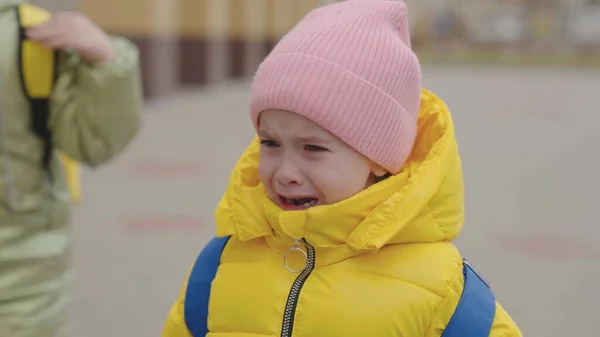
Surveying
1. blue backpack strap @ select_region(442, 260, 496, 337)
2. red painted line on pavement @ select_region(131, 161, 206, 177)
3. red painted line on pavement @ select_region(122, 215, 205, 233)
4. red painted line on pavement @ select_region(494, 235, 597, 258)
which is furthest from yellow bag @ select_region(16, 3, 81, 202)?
red painted line on pavement @ select_region(131, 161, 206, 177)

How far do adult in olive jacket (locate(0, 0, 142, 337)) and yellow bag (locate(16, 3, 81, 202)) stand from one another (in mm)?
12

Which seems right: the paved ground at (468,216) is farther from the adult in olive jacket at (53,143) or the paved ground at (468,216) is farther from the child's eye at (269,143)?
the child's eye at (269,143)

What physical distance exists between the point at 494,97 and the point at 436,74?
4.61m

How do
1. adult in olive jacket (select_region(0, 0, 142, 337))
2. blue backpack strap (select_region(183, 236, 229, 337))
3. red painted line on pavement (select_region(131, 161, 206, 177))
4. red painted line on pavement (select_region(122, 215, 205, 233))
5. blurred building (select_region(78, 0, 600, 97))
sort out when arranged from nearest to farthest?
1. blue backpack strap (select_region(183, 236, 229, 337))
2. adult in olive jacket (select_region(0, 0, 142, 337))
3. red painted line on pavement (select_region(122, 215, 205, 233))
4. red painted line on pavement (select_region(131, 161, 206, 177))
5. blurred building (select_region(78, 0, 600, 97))

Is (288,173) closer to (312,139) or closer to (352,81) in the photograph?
(312,139)

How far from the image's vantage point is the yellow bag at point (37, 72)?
1.88 meters

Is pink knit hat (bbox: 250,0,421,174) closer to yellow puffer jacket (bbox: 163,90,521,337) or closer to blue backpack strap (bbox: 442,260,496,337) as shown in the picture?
yellow puffer jacket (bbox: 163,90,521,337)

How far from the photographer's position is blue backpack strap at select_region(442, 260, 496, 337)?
1356 mm

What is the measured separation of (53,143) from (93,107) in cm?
12

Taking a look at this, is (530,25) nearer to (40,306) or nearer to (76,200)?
(76,200)

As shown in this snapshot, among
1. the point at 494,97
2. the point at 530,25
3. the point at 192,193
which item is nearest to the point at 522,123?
the point at 494,97

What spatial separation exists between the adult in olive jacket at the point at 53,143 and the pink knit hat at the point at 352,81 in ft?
1.92

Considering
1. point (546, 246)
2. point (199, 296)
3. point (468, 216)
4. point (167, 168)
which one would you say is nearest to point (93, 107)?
point (199, 296)

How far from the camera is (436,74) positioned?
50.6 feet
